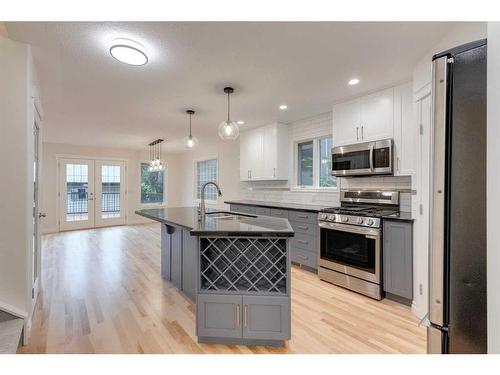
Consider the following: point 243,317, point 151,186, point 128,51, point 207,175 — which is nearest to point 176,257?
point 243,317

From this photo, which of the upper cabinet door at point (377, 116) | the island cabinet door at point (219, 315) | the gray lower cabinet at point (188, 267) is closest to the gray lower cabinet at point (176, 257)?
the gray lower cabinet at point (188, 267)

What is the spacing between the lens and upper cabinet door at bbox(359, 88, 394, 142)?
9.86 ft

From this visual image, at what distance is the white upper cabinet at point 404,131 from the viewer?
2.81 m

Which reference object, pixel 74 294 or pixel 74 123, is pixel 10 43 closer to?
pixel 74 294

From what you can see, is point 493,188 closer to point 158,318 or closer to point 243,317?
point 243,317

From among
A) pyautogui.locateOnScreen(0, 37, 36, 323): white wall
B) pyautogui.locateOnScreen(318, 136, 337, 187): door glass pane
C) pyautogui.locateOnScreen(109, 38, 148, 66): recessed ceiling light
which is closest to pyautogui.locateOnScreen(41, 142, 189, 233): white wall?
pyautogui.locateOnScreen(0, 37, 36, 323): white wall

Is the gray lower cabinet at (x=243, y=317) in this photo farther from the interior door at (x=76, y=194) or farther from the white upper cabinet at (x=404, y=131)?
the interior door at (x=76, y=194)

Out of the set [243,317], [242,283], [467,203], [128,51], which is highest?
[128,51]

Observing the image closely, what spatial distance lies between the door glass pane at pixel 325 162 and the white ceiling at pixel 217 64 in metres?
0.55

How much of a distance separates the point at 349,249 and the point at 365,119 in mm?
1672

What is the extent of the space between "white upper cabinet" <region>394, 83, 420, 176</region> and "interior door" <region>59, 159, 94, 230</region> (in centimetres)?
769

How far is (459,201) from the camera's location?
75cm

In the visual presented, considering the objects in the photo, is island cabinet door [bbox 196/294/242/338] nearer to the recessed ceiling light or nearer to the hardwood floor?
the hardwood floor

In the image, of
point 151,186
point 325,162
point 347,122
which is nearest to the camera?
point 347,122
